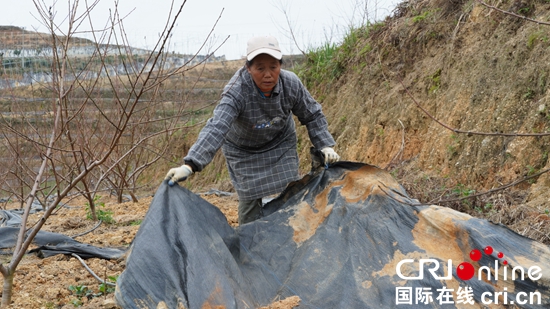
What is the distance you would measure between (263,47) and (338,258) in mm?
1200

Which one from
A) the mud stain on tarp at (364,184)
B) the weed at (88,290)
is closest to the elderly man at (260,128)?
the mud stain on tarp at (364,184)

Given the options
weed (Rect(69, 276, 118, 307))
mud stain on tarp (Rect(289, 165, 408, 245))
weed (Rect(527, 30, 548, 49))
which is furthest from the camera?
weed (Rect(527, 30, 548, 49))

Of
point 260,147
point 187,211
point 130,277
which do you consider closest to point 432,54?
point 260,147

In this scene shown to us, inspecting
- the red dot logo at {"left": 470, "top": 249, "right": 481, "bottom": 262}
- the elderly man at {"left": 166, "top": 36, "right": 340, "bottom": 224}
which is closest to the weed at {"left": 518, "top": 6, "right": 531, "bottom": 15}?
the elderly man at {"left": 166, "top": 36, "right": 340, "bottom": 224}

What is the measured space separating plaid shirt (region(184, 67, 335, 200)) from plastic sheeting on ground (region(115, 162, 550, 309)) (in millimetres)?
597

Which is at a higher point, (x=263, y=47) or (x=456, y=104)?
(x=263, y=47)

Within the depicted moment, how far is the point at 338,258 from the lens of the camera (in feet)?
7.90

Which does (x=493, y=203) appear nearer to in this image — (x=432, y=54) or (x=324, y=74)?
(x=432, y=54)

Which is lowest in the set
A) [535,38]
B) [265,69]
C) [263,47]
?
[265,69]

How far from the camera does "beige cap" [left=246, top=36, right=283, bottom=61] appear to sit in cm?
279

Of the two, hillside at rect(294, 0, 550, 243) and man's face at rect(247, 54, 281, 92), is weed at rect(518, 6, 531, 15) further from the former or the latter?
man's face at rect(247, 54, 281, 92)

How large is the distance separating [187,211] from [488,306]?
141 cm

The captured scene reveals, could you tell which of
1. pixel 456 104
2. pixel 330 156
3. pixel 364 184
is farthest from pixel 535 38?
pixel 364 184

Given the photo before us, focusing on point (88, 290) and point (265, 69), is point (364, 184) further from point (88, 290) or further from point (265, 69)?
point (88, 290)
